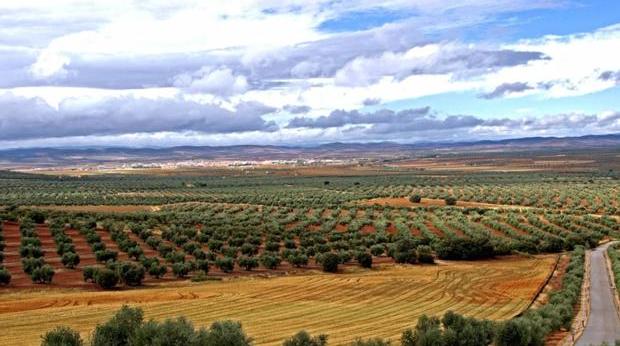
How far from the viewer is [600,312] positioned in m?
47.5

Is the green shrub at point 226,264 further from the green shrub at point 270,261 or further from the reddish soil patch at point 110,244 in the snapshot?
the reddish soil patch at point 110,244

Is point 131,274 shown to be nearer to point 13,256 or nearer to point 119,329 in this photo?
point 13,256

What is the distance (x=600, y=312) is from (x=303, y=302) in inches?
783

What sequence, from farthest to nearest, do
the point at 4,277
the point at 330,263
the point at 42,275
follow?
1. the point at 330,263
2. the point at 42,275
3. the point at 4,277

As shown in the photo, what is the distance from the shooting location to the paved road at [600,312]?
131 feet

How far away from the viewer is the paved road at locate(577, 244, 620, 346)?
4006 centimetres

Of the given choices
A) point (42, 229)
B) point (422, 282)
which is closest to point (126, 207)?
point (42, 229)

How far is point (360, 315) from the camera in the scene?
44719 millimetres

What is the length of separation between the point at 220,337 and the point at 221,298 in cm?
2153

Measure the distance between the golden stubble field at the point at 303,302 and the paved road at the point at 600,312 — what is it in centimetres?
450

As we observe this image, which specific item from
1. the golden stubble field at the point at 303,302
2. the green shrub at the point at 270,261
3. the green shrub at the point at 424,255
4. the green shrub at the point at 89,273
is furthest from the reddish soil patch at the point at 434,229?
the green shrub at the point at 89,273

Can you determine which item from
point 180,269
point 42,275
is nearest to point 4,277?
point 42,275

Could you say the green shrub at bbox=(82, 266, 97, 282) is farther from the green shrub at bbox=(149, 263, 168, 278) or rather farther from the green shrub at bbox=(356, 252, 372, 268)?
the green shrub at bbox=(356, 252, 372, 268)

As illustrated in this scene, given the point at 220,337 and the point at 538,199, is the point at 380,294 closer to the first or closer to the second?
the point at 220,337
